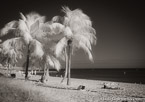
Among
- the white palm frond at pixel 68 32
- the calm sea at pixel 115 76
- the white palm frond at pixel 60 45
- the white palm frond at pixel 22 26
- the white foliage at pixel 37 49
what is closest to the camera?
the white palm frond at pixel 68 32

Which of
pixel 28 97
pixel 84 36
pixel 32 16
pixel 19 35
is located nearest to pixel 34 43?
pixel 19 35

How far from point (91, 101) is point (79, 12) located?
11.5 m

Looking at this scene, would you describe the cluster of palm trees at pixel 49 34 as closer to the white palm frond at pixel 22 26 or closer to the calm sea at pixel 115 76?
the white palm frond at pixel 22 26

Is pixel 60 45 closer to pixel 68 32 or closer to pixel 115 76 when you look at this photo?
pixel 68 32

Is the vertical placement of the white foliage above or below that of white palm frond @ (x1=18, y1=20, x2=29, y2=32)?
below

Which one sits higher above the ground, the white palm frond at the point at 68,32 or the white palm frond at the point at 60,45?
the white palm frond at the point at 68,32

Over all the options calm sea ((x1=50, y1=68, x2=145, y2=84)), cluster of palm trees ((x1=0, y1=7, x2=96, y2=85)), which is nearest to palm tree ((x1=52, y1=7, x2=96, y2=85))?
cluster of palm trees ((x1=0, y1=7, x2=96, y2=85))

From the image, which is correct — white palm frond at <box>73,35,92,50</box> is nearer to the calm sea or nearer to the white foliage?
the white foliage

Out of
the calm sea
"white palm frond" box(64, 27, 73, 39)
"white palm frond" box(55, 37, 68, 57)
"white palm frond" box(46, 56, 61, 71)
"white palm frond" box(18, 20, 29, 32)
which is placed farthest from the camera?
the calm sea

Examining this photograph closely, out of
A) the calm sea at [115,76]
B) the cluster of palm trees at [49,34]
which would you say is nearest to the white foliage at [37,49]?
the cluster of palm trees at [49,34]

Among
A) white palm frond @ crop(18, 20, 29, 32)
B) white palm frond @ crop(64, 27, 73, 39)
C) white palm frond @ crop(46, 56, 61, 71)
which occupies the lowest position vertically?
white palm frond @ crop(46, 56, 61, 71)

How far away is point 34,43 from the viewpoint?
20609mm

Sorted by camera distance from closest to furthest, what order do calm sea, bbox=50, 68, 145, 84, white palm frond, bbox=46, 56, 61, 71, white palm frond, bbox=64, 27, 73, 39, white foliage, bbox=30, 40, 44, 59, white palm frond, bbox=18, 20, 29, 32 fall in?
white palm frond, bbox=64, 27, 73, 39, white palm frond, bbox=18, 20, 29, 32, white foliage, bbox=30, 40, 44, 59, white palm frond, bbox=46, 56, 61, 71, calm sea, bbox=50, 68, 145, 84

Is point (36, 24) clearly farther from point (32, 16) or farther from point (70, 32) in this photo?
point (70, 32)
